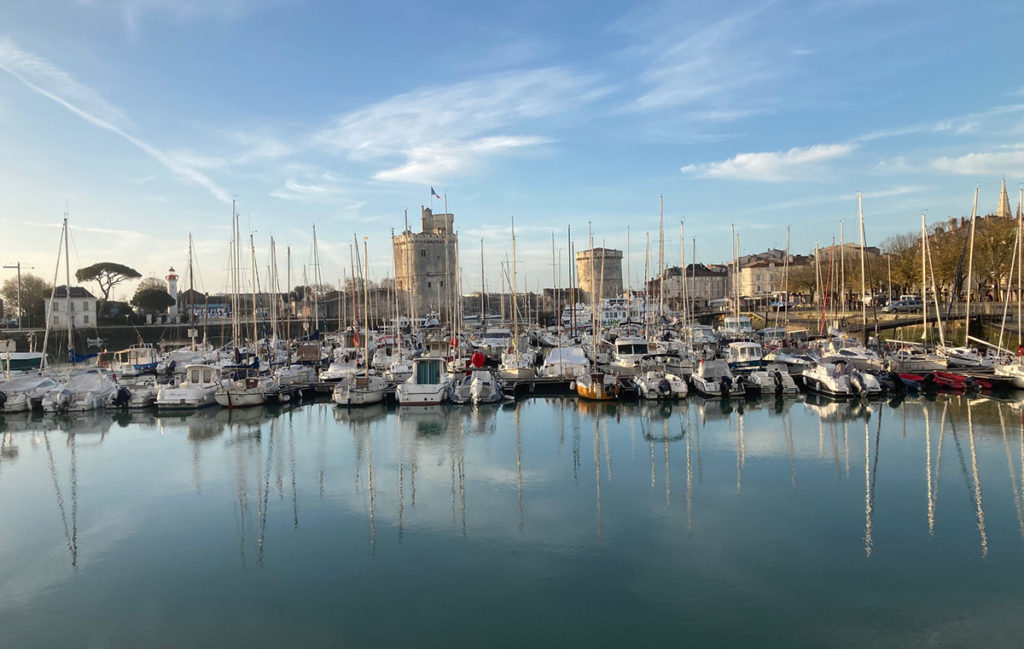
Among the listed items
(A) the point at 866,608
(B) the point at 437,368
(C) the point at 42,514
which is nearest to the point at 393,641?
(A) the point at 866,608

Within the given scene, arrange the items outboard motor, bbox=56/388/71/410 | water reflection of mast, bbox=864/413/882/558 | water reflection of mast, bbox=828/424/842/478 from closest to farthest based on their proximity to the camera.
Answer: water reflection of mast, bbox=864/413/882/558
water reflection of mast, bbox=828/424/842/478
outboard motor, bbox=56/388/71/410

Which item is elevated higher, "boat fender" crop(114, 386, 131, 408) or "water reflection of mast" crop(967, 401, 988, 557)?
"boat fender" crop(114, 386, 131, 408)

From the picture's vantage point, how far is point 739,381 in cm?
2486

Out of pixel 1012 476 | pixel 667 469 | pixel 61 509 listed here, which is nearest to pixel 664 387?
pixel 667 469

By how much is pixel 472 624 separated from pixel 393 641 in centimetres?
97

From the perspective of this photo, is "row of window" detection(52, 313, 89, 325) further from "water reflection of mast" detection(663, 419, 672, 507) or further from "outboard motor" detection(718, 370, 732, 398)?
"water reflection of mast" detection(663, 419, 672, 507)

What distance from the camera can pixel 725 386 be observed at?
24609 mm

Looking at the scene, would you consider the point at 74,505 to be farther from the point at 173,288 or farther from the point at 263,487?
the point at 173,288

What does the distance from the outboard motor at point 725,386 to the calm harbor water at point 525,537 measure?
449 centimetres

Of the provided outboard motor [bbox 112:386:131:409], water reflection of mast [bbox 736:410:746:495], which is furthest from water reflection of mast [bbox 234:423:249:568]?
water reflection of mast [bbox 736:410:746:495]

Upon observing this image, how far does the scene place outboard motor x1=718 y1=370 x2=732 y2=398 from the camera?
80.5 feet

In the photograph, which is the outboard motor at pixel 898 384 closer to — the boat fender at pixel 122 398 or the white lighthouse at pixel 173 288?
the boat fender at pixel 122 398

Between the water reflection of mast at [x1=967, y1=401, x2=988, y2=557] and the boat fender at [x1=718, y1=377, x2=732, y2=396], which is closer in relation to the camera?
the water reflection of mast at [x1=967, y1=401, x2=988, y2=557]

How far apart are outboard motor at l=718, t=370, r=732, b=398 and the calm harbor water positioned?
177 inches
